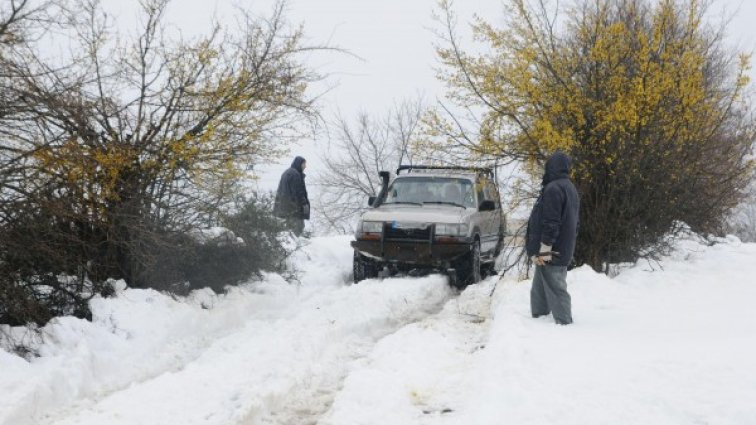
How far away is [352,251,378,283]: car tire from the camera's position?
11.7 meters

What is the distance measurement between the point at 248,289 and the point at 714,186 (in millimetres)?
7614

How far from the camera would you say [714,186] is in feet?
38.0

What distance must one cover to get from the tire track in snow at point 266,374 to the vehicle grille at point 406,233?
2180 millimetres

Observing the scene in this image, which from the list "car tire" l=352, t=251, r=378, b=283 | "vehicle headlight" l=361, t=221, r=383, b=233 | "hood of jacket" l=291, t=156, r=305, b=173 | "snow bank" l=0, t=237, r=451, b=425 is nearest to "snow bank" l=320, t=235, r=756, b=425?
Result: "snow bank" l=0, t=237, r=451, b=425

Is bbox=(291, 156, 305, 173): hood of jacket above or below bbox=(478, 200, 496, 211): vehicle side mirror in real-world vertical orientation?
above

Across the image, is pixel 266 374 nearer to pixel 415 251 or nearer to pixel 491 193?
pixel 415 251

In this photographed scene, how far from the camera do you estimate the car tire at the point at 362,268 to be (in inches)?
460

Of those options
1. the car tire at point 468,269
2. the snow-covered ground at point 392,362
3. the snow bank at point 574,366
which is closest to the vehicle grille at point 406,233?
the car tire at point 468,269

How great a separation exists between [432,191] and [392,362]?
673 cm

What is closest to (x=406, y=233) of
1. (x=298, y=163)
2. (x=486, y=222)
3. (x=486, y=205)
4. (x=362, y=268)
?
(x=362, y=268)

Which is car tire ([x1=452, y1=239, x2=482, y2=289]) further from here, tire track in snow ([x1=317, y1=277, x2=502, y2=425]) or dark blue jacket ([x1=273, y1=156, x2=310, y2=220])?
dark blue jacket ([x1=273, y1=156, x2=310, y2=220])

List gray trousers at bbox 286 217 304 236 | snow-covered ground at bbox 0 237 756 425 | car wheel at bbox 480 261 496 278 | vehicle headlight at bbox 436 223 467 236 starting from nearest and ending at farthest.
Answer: snow-covered ground at bbox 0 237 756 425 < vehicle headlight at bbox 436 223 467 236 < gray trousers at bbox 286 217 304 236 < car wheel at bbox 480 261 496 278

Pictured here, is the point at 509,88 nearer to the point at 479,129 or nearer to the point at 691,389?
the point at 479,129

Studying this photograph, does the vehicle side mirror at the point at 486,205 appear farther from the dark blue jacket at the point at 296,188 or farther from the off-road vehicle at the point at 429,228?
the dark blue jacket at the point at 296,188
